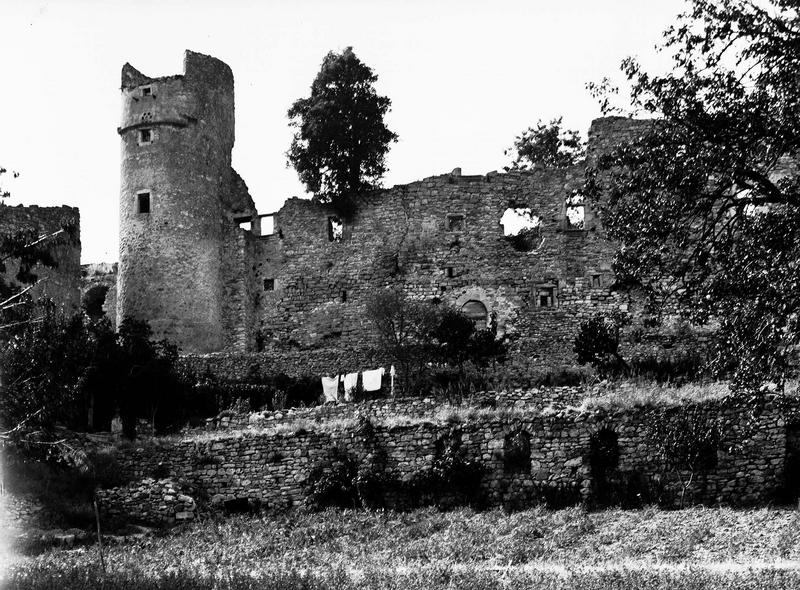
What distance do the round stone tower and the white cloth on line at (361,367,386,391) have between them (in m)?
6.21

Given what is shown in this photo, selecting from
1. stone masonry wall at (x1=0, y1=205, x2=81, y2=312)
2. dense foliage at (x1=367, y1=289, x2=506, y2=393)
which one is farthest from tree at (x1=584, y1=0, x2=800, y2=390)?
stone masonry wall at (x1=0, y1=205, x2=81, y2=312)

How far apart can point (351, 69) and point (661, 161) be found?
2073 cm

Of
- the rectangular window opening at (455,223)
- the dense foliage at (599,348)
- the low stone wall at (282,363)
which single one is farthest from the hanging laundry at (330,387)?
the rectangular window opening at (455,223)

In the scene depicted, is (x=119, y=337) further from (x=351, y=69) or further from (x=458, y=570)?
Answer: (x=458, y=570)

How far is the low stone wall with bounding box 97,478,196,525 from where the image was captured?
950 inches

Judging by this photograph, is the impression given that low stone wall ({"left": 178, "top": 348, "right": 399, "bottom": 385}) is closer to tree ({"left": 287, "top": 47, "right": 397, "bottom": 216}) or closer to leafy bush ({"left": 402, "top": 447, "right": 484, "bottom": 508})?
tree ({"left": 287, "top": 47, "right": 397, "bottom": 216})

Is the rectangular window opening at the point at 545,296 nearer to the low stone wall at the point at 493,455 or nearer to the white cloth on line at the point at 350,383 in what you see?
the white cloth on line at the point at 350,383

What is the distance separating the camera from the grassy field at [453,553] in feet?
53.7

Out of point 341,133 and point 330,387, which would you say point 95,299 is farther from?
point 330,387

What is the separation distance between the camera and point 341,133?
123 feet

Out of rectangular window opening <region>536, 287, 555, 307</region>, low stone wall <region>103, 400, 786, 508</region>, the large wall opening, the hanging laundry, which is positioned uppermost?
the large wall opening

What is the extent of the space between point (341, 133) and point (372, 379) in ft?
28.9

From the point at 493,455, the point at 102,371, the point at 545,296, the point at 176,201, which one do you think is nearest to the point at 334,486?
the point at 493,455

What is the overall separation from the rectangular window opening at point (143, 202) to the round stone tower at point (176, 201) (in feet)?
0.10
